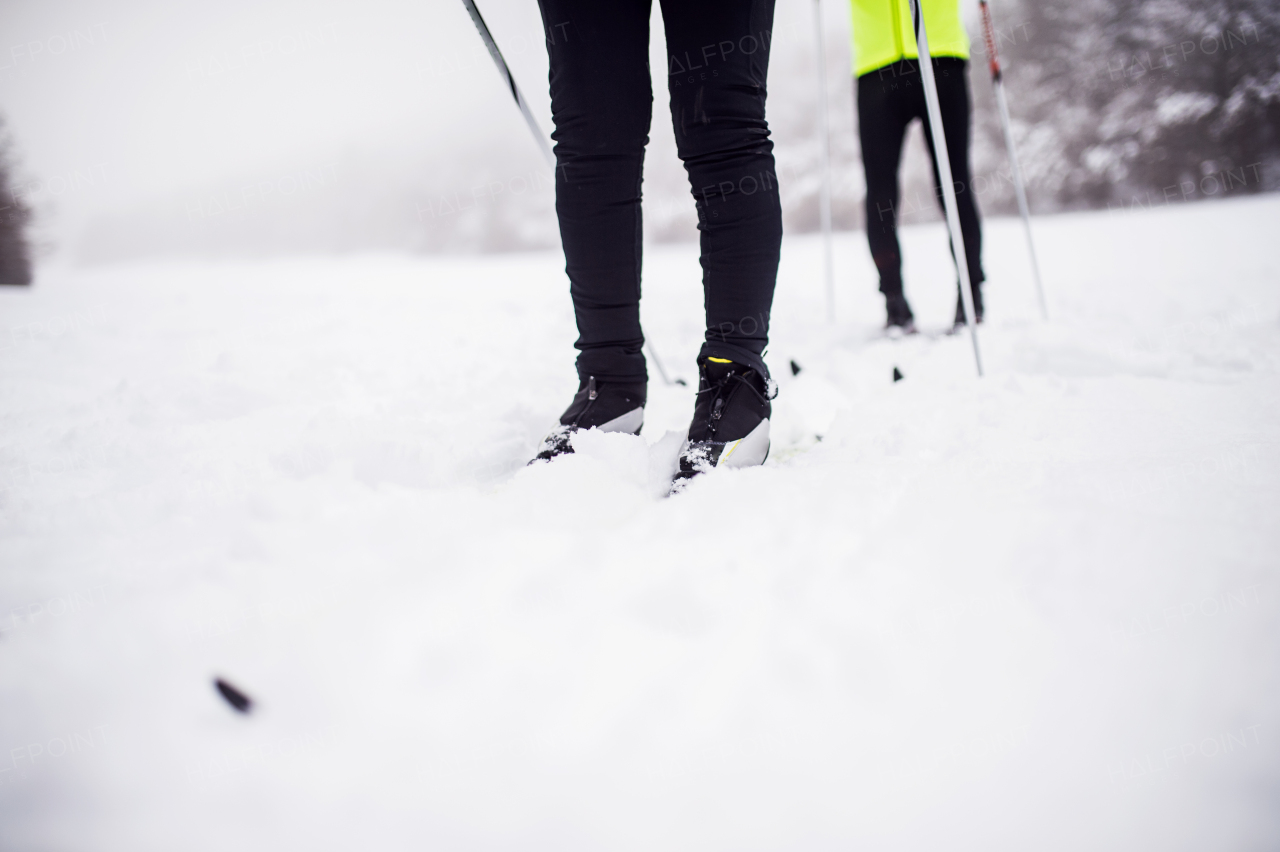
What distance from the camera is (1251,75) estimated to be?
3.86m

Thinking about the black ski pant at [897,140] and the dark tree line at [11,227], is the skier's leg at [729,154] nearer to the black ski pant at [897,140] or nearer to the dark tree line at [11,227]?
the black ski pant at [897,140]

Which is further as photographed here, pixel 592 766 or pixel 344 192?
pixel 344 192

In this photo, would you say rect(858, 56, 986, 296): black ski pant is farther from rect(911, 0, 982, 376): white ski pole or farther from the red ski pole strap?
rect(911, 0, 982, 376): white ski pole

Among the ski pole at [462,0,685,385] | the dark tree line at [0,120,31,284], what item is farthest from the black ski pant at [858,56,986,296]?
the dark tree line at [0,120,31,284]

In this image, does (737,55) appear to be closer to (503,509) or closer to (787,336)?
(503,509)

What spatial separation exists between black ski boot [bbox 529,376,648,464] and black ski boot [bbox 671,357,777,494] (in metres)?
0.09

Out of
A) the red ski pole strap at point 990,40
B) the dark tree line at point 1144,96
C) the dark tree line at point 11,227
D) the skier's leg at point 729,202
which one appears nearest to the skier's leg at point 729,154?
the skier's leg at point 729,202

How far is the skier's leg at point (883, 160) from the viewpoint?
1.46 meters

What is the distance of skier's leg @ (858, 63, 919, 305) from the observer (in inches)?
57.6

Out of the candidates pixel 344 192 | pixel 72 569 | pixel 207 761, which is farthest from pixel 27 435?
pixel 344 192

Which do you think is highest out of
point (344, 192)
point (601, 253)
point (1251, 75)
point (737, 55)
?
point (344, 192)

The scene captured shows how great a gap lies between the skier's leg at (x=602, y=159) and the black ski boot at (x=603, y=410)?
0.01m

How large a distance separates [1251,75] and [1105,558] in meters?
5.83

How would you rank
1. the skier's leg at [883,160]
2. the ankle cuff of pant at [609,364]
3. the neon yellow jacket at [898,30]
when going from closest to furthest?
1. the ankle cuff of pant at [609,364]
2. the neon yellow jacket at [898,30]
3. the skier's leg at [883,160]
